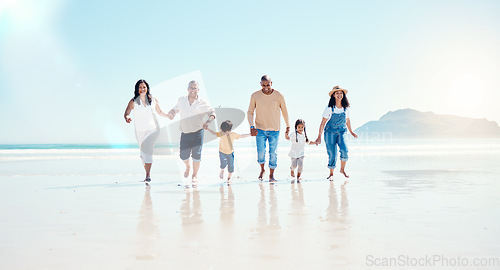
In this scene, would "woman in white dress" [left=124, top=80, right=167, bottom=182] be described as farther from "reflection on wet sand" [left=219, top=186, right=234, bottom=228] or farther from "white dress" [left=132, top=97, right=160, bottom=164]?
"reflection on wet sand" [left=219, top=186, right=234, bottom=228]

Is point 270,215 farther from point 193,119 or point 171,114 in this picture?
point 171,114

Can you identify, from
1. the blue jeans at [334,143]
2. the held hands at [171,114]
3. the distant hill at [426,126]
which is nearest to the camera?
the held hands at [171,114]

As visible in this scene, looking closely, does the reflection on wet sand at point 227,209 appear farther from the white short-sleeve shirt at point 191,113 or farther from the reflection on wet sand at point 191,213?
the white short-sleeve shirt at point 191,113

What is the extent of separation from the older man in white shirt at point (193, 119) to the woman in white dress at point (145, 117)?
0.53m

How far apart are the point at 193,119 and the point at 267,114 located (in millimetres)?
1709

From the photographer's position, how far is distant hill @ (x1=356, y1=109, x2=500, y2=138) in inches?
5610

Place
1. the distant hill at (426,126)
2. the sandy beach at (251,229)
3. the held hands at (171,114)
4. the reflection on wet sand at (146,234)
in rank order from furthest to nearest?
the distant hill at (426,126) → the held hands at (171,114) → the reflection on wet sand at (146,234) → the sandy beach at (251,229)

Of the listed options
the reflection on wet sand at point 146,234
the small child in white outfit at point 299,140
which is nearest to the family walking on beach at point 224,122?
the small child in white outfit at point 299,140

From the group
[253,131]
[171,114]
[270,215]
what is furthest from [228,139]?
[270,215]

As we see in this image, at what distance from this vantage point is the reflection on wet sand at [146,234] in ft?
9.89

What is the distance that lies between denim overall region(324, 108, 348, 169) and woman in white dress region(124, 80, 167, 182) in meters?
3.97

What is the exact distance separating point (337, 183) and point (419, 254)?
5.09m

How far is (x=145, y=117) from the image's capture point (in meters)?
8.48

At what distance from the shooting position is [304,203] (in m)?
5.49
